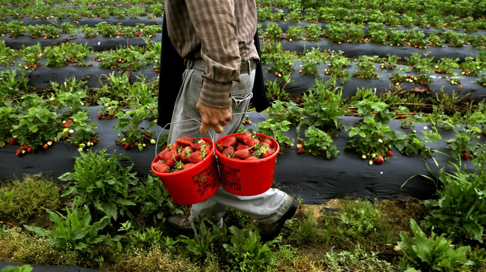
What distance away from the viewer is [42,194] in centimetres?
279

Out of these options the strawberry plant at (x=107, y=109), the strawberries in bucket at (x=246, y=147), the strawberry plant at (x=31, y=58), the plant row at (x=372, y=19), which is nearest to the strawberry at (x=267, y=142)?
the strawberries in bucket at (x=246, y=147)

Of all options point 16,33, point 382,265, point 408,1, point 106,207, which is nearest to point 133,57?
point 106,207

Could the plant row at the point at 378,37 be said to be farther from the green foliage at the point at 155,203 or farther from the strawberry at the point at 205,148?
the strawberry at the point at 205,148

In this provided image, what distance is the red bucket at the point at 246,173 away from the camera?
1.66m

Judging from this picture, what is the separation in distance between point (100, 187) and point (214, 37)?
5.40 ft

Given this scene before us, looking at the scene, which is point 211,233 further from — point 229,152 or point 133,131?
point 133,131

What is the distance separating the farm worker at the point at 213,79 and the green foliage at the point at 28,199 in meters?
1.18

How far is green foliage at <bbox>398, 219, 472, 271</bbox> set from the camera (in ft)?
6.63

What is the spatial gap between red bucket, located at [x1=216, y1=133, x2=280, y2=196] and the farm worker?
0.05 m

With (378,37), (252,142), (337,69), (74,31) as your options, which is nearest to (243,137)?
(252,142)

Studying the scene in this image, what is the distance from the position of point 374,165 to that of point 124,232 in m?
2.30

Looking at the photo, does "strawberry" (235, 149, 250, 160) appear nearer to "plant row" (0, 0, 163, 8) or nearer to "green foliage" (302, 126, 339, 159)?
"green foliage" (302, 126, 339, 159)

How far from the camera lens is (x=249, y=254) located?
82.8 inches

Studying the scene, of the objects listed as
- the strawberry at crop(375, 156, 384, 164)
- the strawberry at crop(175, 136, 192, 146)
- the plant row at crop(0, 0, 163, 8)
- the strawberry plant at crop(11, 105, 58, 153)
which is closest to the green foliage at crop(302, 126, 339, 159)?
the strawberry at crop(375, 156, 384, 164)
